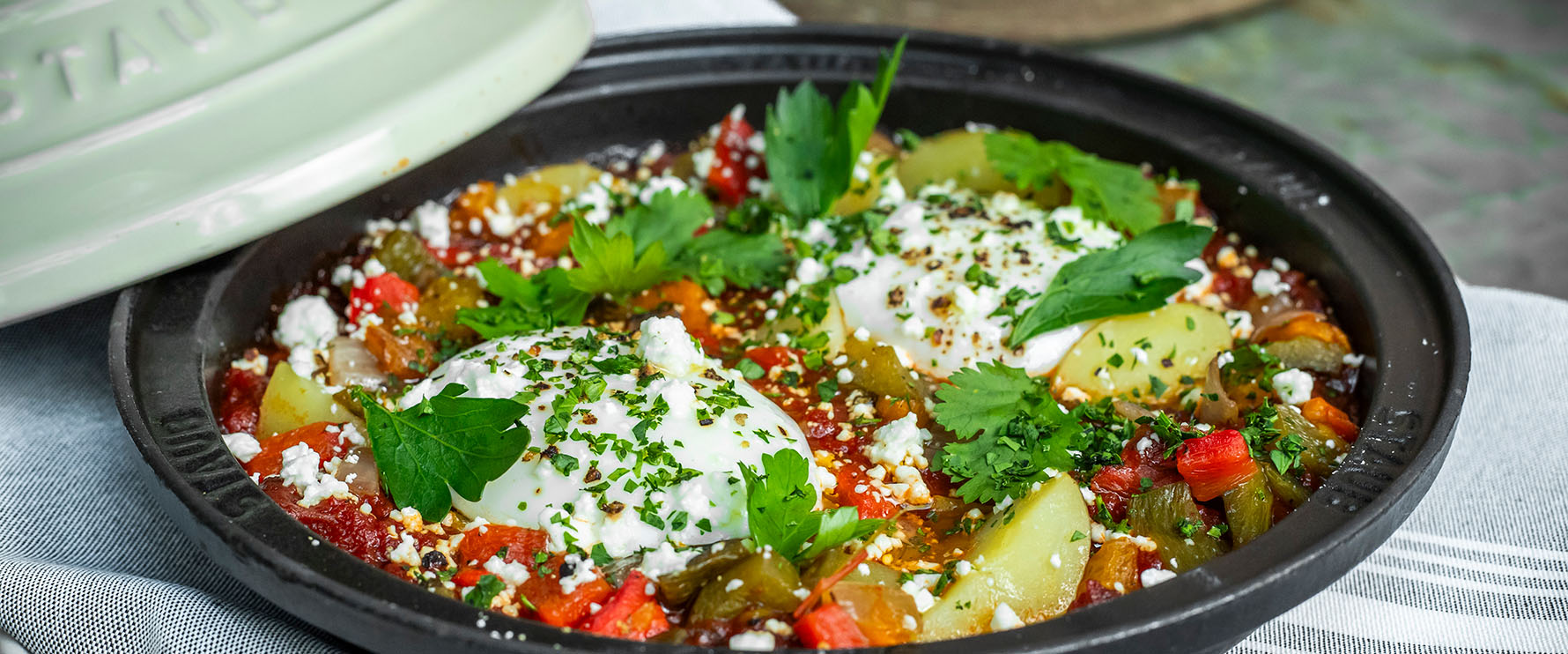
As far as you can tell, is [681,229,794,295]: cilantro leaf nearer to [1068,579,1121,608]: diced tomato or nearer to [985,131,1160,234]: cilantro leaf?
[985,131,1160,234]: cilantro leaf

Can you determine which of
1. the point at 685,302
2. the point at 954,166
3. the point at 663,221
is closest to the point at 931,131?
the point at 954,166

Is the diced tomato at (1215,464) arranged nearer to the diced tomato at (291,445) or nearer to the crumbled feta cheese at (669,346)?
the crumbled feta cheese at (669,346)

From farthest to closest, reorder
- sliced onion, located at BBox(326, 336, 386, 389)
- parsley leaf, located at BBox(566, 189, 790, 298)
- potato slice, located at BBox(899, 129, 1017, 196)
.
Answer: potato slice, located at BBox(899, 129, 1017, 196), parsley leaf, located at BBox(566, 189, 790, 298), sliced onion, located at BBox(326, 336, 386, 389)

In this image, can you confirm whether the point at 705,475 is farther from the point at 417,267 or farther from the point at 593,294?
the point at 417,267

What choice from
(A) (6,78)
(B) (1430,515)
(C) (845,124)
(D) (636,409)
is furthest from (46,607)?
(B) (1430,515)

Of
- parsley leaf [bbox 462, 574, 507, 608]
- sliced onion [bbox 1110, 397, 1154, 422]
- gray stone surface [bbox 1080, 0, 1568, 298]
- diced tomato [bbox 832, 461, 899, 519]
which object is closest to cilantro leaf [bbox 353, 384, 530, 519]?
parsley leaf [bbox 462, 574, 507, 608]

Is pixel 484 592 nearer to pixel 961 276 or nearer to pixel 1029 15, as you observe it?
pixel 961 276
